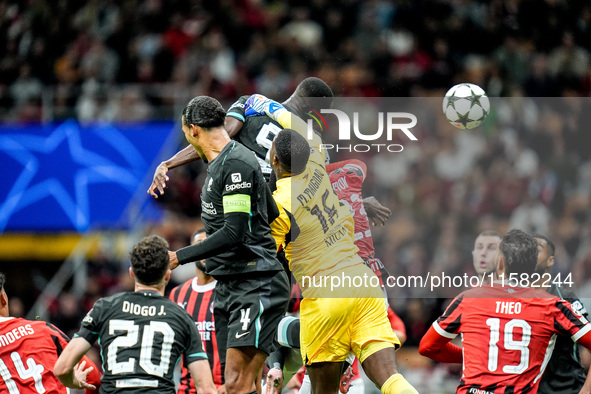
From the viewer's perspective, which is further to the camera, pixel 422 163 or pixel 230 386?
pixel 422 163

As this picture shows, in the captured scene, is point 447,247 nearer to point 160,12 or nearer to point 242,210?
point 242,210

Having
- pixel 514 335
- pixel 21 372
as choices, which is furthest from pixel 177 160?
pixel 514 335

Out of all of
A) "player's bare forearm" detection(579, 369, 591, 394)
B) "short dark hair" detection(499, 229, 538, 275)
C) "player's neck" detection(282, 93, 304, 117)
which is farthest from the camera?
"player's neck" detection(282, 93, 304, 117)

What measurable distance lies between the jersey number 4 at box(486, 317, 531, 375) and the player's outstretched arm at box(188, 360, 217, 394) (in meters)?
2.09

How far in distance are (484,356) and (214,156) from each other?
2.50 metres

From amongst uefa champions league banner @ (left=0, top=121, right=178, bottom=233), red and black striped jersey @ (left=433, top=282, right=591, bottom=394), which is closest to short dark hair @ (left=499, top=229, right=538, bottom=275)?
red and black striped jersey @ (left=433, top=282, right=591, bottom=394)

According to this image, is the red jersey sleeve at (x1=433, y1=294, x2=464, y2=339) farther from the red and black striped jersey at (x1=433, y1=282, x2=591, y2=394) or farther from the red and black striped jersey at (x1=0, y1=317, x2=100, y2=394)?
the red and black striped jersey at (x1=0, y1=317, x2=100, y2=394)

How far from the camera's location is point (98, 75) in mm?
16312

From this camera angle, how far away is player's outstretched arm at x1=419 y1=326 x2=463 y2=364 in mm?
6848

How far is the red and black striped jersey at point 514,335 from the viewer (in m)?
6.41

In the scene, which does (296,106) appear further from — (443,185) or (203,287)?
(443,185)

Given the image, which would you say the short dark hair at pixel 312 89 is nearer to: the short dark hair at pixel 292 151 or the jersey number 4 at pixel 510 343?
the short dark hair at pixel 292 151

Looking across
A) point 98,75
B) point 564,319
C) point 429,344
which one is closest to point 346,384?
point 429,344

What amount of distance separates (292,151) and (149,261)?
5.05ft
